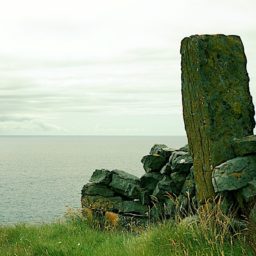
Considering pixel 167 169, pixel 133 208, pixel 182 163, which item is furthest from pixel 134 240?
pixel 133 208

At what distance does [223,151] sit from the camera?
11625 millimetres

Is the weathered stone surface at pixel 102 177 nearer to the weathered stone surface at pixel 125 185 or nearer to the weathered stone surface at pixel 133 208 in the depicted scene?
the weathered stone surface at pixel 125 185

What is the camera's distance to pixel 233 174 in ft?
34.2

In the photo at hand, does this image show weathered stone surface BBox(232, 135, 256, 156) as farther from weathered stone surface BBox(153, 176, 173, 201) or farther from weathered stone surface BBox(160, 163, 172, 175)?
weathered stone surface BBox(160, 163, 172, 175)

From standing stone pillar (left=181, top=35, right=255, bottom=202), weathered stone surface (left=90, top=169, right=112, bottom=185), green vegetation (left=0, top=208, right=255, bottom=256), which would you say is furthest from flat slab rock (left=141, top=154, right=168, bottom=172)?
standing stone pillar (left=181, top=35, right=255, bottom=202)

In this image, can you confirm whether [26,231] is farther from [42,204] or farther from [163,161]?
[42,204]

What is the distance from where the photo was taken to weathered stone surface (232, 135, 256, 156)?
36.1 ft

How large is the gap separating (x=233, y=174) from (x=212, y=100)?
2238mm

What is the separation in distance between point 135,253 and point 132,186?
25.1ft

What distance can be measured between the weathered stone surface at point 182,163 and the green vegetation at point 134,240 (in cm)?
244

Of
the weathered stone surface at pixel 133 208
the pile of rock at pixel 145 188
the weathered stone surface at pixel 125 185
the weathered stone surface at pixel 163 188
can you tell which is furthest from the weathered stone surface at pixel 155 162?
the weathered stone surface at pixel 133 208

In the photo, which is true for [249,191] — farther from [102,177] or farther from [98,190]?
[102,177]

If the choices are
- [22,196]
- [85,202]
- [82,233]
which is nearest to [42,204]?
[22,196]

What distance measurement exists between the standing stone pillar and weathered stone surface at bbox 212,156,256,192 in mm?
897
